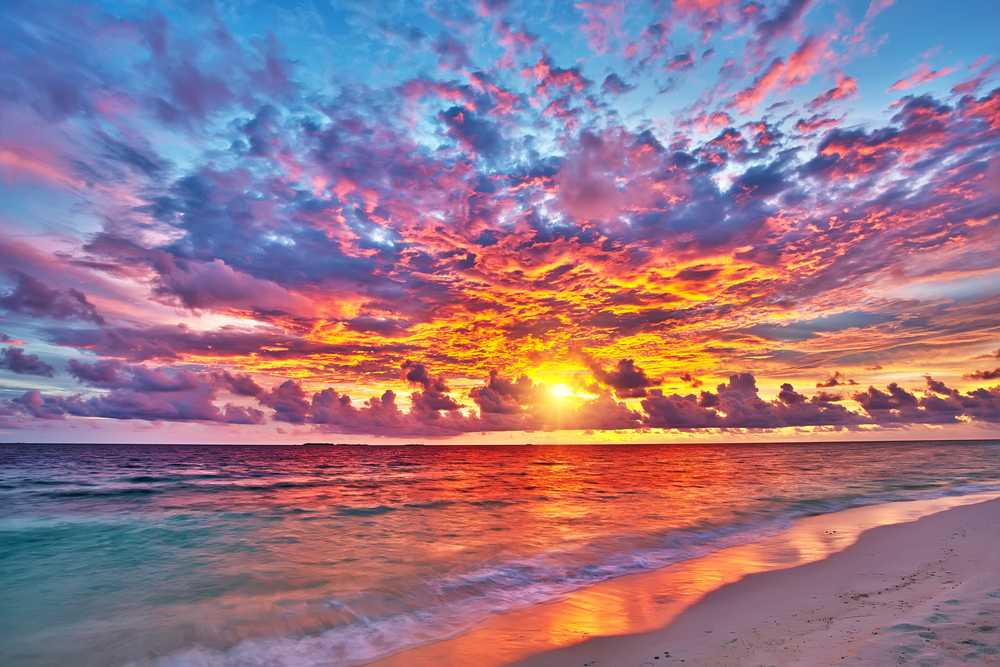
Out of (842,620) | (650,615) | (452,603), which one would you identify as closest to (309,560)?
(452,603)

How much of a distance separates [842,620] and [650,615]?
321 cm

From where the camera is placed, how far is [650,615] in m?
8.86

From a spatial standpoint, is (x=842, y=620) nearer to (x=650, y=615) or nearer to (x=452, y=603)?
(x=650, y=615)

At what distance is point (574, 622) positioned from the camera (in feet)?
29.0

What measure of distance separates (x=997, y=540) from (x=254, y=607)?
1948cm

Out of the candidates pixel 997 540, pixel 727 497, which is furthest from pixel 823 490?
pixel 997 540

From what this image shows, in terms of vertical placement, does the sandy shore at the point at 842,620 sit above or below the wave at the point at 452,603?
above

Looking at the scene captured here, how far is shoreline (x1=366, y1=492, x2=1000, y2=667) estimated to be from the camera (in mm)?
7035

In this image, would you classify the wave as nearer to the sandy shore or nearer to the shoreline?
the shoreline

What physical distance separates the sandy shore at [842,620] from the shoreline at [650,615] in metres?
0.05

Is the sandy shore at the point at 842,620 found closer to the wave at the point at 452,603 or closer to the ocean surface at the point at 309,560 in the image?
the wave at the point at 452,603

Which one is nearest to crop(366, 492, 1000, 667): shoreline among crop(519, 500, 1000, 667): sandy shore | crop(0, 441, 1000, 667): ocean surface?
crop(519, 500, 1000, 667): sandy shore

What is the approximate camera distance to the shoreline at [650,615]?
7.04m

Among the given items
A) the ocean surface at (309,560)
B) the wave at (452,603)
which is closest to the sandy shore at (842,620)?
the wave at (452,603)
